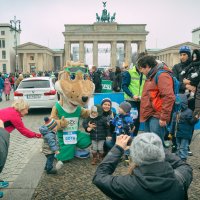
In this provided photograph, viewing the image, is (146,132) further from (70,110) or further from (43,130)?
(70,110)

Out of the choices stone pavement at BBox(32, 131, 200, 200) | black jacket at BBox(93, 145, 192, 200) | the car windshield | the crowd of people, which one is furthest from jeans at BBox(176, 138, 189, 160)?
the car windshield

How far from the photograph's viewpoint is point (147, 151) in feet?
7.21

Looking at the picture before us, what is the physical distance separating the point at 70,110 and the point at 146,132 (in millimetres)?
2242

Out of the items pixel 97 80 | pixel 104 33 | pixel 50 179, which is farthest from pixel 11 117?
pixel 104 33

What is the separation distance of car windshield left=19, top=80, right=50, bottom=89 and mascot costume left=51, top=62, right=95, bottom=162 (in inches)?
263

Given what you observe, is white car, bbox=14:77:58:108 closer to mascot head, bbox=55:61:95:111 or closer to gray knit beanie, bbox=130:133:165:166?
mascot head, bbox=55:61:95:111

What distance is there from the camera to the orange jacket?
4.29m

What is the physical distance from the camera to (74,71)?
20.2 feet

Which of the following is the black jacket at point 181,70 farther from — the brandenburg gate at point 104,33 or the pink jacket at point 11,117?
the brandenburg gate at point 104,33

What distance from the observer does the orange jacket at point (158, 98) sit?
4.29 m

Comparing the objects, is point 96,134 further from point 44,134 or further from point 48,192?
point 48,192

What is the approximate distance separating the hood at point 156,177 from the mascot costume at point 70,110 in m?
3.49

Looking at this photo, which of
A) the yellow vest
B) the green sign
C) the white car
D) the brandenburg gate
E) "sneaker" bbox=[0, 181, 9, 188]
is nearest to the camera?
"sneaker" bbox=[0, 181, 9, 188]

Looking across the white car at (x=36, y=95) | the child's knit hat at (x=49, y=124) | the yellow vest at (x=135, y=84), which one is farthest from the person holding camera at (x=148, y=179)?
the white car at (x=36, y=95)
